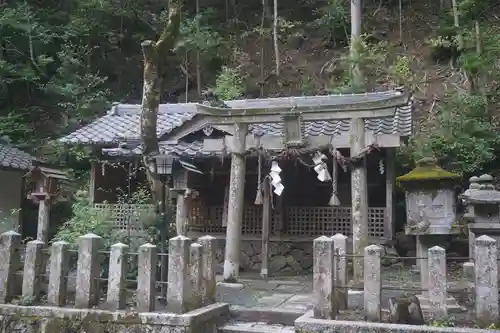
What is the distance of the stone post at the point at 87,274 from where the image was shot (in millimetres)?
6734

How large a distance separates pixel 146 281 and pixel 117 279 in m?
0.43

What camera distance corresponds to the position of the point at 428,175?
9.52 metres

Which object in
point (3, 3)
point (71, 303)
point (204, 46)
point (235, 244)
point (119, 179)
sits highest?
point (3, 3)

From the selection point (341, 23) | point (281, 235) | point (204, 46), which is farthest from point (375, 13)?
point (281, 235)

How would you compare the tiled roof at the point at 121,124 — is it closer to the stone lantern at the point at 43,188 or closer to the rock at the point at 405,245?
the stone lantern at the point at 43,188

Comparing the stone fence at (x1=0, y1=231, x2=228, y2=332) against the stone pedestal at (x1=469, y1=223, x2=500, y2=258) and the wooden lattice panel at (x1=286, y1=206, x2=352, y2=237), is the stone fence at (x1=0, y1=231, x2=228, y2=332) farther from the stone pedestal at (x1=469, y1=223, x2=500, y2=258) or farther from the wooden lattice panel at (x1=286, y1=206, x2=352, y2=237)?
the wooden lattice panel at (x1=286, y1=206, x2=352, y2=237)

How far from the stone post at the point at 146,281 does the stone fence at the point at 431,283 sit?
2213mm

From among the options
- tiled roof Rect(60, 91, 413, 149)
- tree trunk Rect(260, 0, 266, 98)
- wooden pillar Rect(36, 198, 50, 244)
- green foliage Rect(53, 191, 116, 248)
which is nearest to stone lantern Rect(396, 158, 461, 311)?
tiled roof Rect(60, 91, 413, 149)

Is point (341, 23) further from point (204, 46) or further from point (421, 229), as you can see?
point (421, 229)

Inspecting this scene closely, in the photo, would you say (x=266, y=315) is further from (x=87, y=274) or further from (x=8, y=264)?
(x=8, y=264)

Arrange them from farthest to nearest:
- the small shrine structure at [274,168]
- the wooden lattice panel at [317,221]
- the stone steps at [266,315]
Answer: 1. the wooden lattice panel at [317,221]
2. the small shrine structure at [274,168]
3. the stone steps at [266,315]

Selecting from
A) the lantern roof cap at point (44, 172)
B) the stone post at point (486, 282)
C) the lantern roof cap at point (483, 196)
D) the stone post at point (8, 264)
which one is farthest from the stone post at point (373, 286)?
the lantern roof cap at point (44, 172)

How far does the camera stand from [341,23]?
79.2 feet

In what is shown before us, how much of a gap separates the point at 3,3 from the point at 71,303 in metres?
18.9
